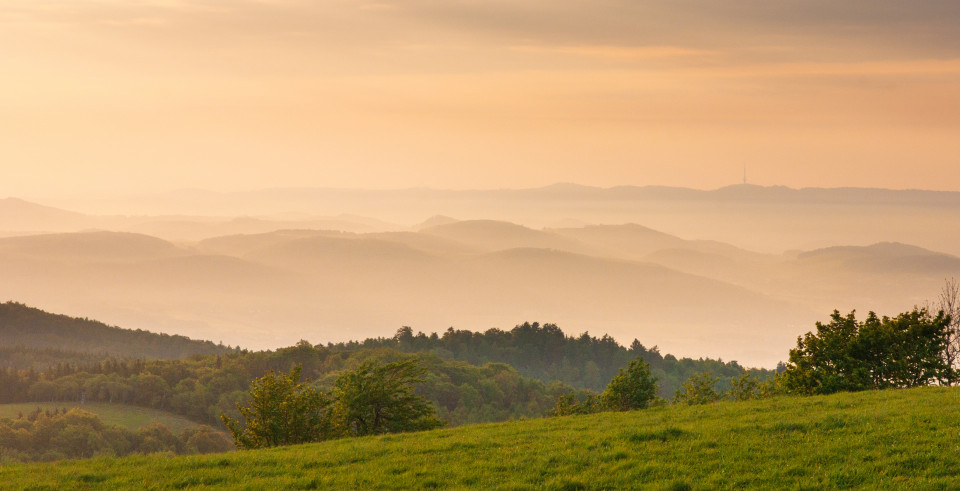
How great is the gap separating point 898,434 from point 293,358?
17282cm

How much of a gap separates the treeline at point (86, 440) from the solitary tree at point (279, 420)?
81034 millimetres

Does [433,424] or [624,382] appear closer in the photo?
[433,424]

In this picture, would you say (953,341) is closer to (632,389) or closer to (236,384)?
(632,389)

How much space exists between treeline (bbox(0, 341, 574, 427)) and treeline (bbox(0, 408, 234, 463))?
74.0ft

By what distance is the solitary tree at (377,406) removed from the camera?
40.0 meters

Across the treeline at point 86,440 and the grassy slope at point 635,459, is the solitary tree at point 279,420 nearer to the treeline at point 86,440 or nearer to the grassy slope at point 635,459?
the grassy slope at point 635,459

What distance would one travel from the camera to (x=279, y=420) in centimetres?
3894

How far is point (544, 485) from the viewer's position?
59.7 ft

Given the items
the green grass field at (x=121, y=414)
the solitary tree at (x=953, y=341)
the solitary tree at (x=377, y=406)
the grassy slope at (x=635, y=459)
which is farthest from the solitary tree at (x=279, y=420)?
the green grass field at (x=121, y=414)

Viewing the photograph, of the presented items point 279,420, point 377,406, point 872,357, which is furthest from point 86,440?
point 872,357

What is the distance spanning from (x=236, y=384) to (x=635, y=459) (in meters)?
156

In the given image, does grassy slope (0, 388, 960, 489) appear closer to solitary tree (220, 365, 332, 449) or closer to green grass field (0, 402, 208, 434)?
solitary tree (220, 365, 332, 449)

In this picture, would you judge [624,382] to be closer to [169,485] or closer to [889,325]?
[889,325]

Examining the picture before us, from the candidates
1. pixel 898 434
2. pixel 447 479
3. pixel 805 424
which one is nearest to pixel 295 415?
pixel 447 479
